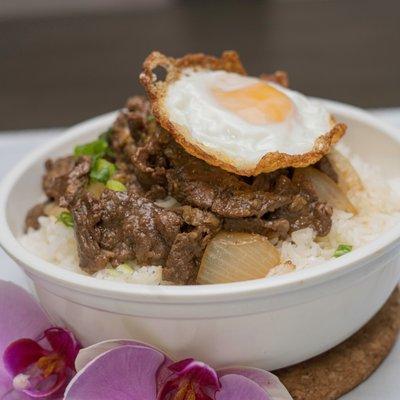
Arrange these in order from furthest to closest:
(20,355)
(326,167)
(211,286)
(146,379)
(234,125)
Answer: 1. (326,167)
2. (234,125)
3. (20,355)
4. (146,379)
5. (211,286)

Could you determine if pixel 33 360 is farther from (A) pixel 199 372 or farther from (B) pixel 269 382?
(B) pixel 269 382

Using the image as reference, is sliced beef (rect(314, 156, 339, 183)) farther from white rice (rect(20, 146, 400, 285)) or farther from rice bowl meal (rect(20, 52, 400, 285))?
white rice (rect(20, 146, 400, 285))

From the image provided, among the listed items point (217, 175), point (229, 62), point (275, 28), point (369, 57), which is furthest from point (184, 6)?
point (217, 175)

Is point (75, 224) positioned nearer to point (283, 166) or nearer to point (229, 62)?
point (283, 166)

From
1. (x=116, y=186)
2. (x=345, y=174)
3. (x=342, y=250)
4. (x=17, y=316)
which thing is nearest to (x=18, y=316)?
(x=17, y=316)

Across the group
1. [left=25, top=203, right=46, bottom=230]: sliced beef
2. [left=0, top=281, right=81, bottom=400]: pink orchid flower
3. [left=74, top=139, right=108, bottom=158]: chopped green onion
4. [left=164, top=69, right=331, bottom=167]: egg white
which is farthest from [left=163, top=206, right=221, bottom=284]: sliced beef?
[left=25, top=203, right=46, bottom=230]: sliced beef

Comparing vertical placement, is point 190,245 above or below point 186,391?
above

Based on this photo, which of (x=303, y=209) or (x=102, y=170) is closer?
(x=303, y=209)
